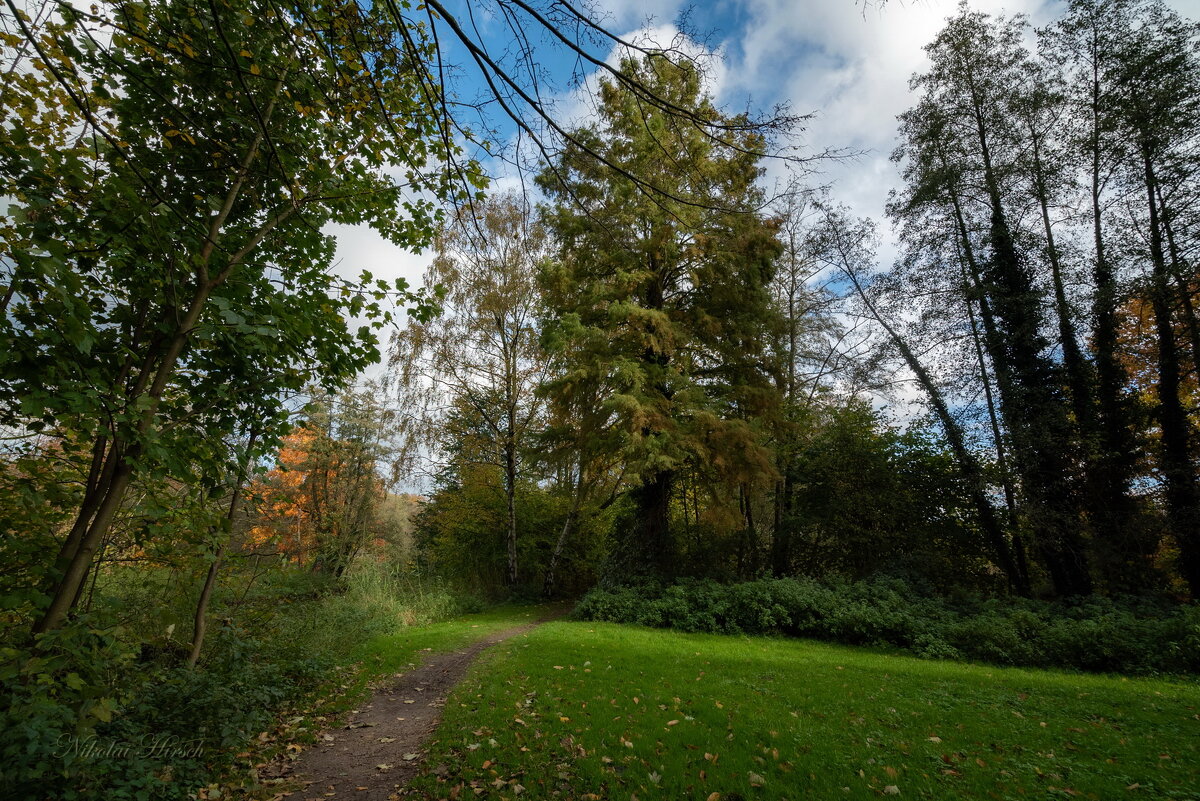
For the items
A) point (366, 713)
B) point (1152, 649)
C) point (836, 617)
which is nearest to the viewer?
point (366, 713)

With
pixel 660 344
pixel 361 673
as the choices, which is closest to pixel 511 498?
pixel 660 344

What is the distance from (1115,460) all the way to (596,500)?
39.3 feet

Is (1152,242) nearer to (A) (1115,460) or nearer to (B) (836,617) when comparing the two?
(A) (1115,460)

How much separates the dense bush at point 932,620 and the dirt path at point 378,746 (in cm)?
534

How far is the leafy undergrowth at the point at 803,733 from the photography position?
3.49m

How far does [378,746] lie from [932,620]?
9.56 m

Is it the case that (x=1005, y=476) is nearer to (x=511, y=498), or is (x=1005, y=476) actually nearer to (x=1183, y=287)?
(x=1183, y=287)

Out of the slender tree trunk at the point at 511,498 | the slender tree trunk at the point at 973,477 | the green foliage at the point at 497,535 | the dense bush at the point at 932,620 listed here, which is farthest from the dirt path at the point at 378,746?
the slender tree trunk at the point at 973,477

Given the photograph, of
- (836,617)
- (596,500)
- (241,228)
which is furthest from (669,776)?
(596,500)

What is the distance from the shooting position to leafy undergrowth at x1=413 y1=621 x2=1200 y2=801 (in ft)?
11.5

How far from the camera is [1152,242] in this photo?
34.0 ft

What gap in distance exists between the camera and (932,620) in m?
9.23

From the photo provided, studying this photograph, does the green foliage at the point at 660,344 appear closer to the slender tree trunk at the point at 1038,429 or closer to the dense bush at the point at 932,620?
the dense bush at the point at 932,620

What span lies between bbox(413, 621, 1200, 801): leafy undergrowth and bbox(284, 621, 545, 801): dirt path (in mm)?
251
